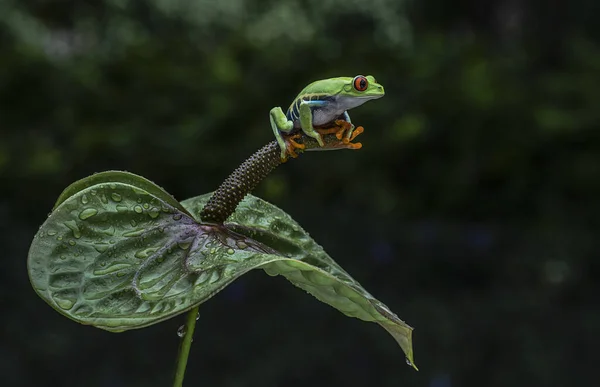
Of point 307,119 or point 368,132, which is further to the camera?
point 368,132

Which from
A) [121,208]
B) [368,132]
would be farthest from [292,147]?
[368,132]

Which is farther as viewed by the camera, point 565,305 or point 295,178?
point 295,178

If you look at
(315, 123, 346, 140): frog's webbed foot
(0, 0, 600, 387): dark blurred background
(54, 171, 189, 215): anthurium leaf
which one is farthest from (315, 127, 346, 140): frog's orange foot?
(0, 0, 600, 387): dark blurred background

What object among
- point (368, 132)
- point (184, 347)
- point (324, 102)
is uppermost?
point (324, 102)

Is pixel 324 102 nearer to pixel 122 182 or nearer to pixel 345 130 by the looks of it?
pixel 345 130

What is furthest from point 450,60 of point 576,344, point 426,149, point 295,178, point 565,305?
point 576,344

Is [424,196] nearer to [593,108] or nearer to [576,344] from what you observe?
[593,108]
